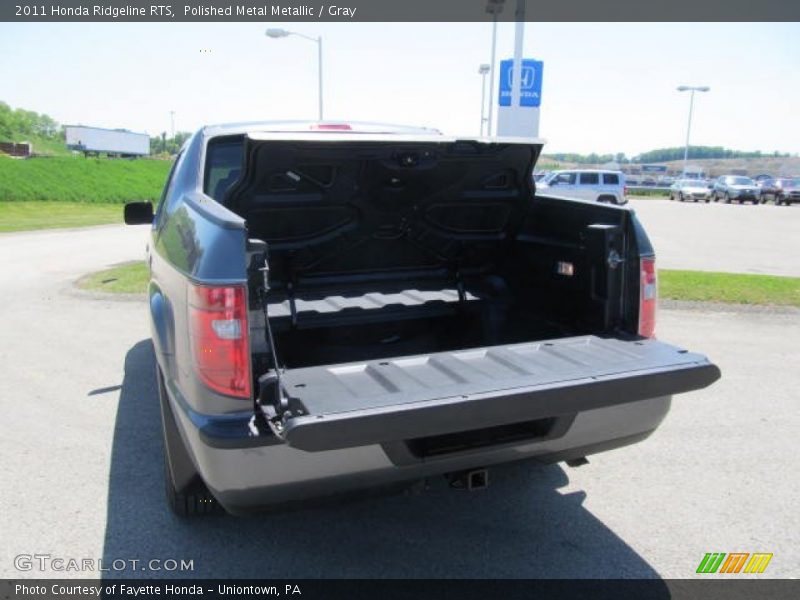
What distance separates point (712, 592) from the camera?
2695 millimetres

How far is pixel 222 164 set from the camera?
3.66m

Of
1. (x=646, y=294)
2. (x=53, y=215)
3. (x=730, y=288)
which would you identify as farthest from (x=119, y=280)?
(x=53, y=215)

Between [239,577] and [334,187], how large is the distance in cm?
203

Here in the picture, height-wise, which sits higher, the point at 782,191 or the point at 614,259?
the point at 614,259

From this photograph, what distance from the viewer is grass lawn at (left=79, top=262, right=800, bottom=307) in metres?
8.45

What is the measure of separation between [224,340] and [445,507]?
165cm

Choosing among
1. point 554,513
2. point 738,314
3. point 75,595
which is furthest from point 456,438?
point 738,314

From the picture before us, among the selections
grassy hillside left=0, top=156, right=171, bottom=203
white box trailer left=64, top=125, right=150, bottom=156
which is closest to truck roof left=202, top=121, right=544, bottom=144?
grassy hillside left=0, top=156, right=171, bottom=203

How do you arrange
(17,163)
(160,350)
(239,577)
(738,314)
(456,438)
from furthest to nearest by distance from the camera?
(17,163), (738,314), (160,350), (239,577), (456,438)

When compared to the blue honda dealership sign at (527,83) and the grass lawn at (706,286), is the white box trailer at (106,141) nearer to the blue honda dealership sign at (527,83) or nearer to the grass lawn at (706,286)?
the blue honda dealership sign at (527,83)

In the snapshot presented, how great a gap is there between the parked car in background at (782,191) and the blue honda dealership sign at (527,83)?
32382 mm

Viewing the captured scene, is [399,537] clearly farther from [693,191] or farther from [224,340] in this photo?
[693,191]

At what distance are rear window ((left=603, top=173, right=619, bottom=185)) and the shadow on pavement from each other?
26.5m

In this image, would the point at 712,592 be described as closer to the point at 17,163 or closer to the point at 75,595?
the point at 75,595
